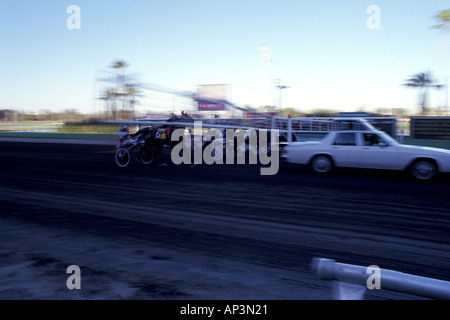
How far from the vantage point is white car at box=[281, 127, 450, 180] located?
11.7 m

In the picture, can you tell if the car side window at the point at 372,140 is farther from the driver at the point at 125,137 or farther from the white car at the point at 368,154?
the driver at the point at 125,137

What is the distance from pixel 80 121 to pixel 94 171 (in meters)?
36.9

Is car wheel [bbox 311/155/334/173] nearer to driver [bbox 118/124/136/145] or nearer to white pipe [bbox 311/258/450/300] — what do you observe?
driver [bbox 118/124/136/145]

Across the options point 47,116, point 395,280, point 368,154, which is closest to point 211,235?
point 395,280

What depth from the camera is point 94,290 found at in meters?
3.98

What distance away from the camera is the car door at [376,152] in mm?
12180

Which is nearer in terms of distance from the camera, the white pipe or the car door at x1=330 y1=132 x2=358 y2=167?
the white pipe

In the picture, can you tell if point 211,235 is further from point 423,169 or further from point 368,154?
point 423,169

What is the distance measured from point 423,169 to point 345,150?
85.2 inches

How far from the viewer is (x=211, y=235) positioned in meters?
6.02

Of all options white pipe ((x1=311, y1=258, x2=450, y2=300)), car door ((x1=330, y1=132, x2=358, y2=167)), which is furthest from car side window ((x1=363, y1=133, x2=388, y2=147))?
white pipe ((x1=311, y1=258, x2=450, y2=300))

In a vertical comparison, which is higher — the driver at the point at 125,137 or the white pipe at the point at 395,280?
the driver at the point at 125,137

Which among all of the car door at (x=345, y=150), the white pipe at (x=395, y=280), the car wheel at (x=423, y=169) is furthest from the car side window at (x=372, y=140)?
the white pipe at (x=395, y=280)
